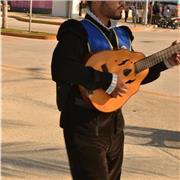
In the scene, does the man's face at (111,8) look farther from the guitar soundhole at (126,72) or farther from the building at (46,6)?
the building at (46,6)

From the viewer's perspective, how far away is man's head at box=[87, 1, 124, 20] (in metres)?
3.12

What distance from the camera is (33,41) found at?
17125 millimetres

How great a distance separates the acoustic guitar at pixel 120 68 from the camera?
3107mm

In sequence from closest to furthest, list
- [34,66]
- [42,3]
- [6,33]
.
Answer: [34,66] < [6,33] < [42,3]

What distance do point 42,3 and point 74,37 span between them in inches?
1245

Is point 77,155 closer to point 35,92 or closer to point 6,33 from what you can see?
point 35,92

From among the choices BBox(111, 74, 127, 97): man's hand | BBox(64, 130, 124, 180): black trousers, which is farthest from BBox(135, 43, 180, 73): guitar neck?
BBox(64, 130, 124, 180): black trousers

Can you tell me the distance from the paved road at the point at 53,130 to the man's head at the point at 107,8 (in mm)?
2123

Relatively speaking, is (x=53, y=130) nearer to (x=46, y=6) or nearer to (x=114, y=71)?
(x=114, y=71)

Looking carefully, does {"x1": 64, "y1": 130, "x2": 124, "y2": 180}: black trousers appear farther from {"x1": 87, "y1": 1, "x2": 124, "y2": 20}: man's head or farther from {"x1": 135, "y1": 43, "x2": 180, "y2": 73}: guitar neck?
{"x1": 87, "y1": 1, "x2": 124, "y2": 20}: man's head

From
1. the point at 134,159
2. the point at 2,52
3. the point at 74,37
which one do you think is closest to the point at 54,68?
the point at 74,37

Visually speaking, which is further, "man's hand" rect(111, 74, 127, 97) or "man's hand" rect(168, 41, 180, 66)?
"man's hand" rect(168, 41, 180, 66)

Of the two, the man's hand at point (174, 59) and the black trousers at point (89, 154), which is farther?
the man's hand at point (174, 59)

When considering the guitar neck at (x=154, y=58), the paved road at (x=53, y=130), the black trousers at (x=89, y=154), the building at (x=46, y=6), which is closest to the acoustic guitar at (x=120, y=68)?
the guitar neck at (x=154, y=58)
